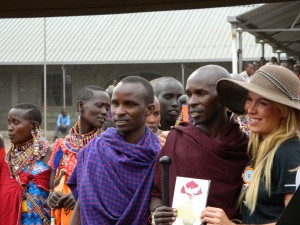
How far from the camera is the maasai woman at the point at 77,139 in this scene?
4543 millimetres

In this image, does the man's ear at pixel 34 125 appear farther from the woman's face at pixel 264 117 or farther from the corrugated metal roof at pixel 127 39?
the corrugated metal roof at pixel 127 39

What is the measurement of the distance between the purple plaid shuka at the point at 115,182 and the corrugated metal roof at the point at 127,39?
2275 centimetres

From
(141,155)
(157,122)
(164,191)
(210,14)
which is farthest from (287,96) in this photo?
(210,14)

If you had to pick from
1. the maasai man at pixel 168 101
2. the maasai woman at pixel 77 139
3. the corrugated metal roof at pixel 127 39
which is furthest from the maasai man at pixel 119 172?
the corrugated metal roof at pixel 127 39

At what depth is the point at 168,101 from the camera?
507 cm

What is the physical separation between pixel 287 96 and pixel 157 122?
1907 millimetres

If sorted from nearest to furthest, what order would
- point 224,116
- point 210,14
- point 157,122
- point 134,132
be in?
point 224,116 < point 134,132 < point 157,122 < point 210,14

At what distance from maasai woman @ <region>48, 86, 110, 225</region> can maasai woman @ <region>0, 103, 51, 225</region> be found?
0.20 m

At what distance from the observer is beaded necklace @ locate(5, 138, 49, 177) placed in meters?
5.02

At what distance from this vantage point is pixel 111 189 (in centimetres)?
331

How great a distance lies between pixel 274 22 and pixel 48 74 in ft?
59.6

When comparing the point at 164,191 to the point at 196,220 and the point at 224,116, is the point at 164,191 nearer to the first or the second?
the point at 196,220

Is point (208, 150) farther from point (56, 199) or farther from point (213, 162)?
point (56, 199)

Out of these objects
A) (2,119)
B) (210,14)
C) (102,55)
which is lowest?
(2,119)
